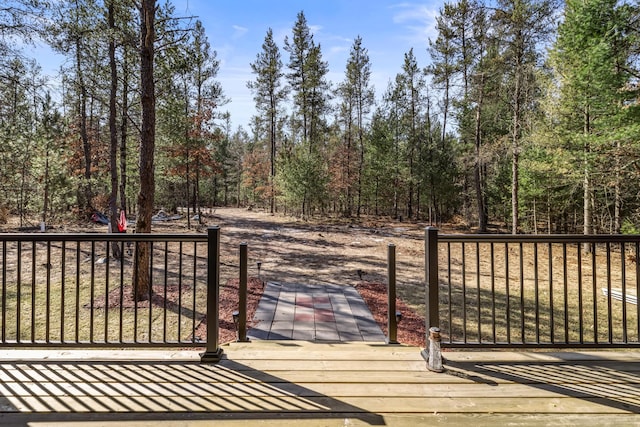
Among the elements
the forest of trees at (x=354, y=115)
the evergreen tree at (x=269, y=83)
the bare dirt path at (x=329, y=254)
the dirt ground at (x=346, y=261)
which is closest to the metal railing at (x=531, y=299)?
the dirt ground at (x=346, y=261)

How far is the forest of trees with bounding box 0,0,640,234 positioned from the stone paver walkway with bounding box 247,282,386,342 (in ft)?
9.09

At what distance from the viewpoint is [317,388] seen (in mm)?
2092

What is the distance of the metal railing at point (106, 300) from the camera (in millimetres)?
2432

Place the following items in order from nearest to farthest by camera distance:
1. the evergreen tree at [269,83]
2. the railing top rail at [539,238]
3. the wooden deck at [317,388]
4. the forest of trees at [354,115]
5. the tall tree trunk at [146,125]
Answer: the wooden deck at [317,388], the railing top rail at [539,238], the tall tree trunk at [146,125], the forest of trees at [354,115], the evergreen tree at [269,83]

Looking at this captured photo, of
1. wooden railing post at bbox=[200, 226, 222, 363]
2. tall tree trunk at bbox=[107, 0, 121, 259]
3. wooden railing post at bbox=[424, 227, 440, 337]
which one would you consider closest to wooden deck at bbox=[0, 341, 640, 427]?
wooden railing post at bbox=[200, 226, 222, 363]

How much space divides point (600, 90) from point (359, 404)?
34.9 feet

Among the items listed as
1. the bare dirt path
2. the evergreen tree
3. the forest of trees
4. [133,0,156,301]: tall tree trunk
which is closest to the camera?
[133,0,156,301]: tall tree trunk

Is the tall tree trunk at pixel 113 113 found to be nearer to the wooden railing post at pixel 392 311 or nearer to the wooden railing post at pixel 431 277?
the wooden railing post at pixel 392 311

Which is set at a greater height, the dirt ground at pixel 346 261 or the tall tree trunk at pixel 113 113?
the tall tree trunk at pixel 113 113

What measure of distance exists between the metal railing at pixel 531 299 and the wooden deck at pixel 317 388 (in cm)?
27

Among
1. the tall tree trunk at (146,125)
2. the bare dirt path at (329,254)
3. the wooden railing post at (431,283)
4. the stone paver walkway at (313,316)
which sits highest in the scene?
the tall tree trunk at (146,125)

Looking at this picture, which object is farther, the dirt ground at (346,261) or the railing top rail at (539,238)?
the dirt ground at (346,261)

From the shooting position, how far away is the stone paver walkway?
3959 millimetres

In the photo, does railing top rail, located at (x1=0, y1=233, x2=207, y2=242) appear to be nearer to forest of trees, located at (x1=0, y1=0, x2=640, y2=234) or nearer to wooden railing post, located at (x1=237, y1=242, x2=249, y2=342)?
wooden railing post, located at (x1=237, y1=242, x2=249, y2=342)
